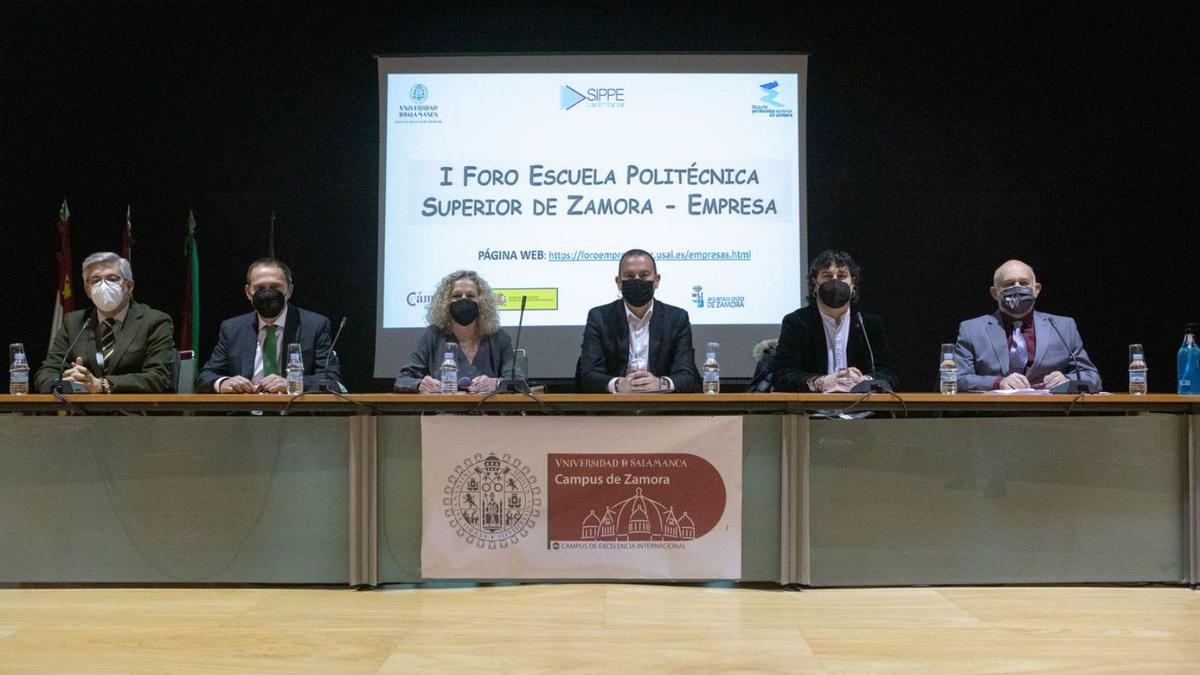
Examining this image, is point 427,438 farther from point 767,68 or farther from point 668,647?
point 767,68

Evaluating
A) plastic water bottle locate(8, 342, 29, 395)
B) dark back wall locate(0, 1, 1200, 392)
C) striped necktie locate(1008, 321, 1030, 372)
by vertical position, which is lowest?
plastic water bottle locate(8, 342, 29, 395)

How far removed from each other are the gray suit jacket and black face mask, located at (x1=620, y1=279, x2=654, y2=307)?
1.22m

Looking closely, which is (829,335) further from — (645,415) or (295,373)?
(295,373)

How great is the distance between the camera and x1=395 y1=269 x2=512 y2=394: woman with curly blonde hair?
12.1ft

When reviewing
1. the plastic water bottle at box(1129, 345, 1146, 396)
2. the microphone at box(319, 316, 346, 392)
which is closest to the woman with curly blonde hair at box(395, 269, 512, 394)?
the microphone at box(319, 316, 346, 392)

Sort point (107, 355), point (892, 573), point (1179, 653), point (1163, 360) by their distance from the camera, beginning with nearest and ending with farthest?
point (1179, 653), point (892, 573), point (107, 355), point (1163, 360)

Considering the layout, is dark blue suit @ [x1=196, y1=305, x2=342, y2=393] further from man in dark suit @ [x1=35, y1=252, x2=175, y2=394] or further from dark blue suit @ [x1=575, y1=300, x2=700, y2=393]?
dark blue suit @ [x1=575, y1=300, x2=700, y2=393]

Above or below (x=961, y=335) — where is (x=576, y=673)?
below

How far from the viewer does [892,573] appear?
2.89 meters

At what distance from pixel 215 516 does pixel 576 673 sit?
55.7 inches

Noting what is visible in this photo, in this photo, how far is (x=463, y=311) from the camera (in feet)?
11.8

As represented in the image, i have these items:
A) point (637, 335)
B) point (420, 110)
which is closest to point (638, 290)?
point (637, 335)

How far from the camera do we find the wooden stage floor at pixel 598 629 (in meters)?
2.13

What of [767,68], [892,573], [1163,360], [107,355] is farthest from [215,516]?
[1163,360]
